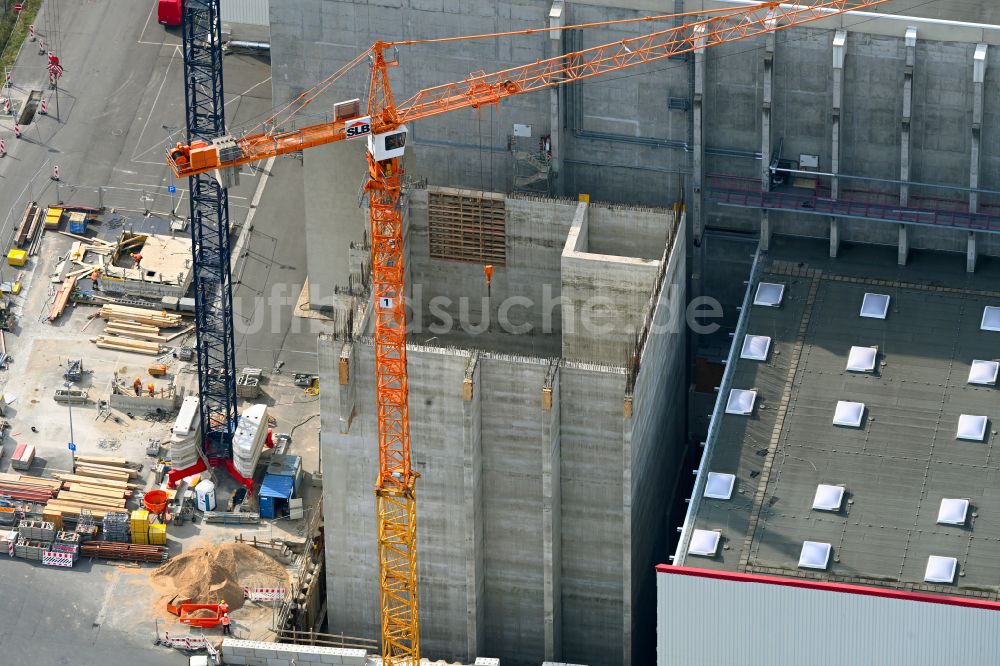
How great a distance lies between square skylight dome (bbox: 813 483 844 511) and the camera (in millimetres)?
191125

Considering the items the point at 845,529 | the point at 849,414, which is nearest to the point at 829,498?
the point at 845,529

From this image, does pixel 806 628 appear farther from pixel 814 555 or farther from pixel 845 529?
pixel 845 529

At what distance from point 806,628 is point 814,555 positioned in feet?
15.9

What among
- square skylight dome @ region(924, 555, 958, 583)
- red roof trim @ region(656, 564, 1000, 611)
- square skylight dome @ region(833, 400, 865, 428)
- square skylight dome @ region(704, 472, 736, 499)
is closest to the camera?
red roof trim @ region(656, 564, 1000, 611)

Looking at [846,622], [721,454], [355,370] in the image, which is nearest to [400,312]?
[355,370]

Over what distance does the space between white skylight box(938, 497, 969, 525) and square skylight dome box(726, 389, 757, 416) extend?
49.7 ft

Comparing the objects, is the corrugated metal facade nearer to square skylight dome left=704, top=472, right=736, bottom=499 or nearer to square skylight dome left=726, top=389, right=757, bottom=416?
square skylight dome left=704, top=472, right=736, bottom=499

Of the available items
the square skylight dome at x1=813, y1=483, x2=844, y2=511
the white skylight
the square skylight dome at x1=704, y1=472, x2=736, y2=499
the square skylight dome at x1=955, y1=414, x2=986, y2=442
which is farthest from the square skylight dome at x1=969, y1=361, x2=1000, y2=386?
the square skylight dome at x1=704, y1=472, x2=736, y2=499

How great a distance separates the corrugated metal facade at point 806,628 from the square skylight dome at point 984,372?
21772mm

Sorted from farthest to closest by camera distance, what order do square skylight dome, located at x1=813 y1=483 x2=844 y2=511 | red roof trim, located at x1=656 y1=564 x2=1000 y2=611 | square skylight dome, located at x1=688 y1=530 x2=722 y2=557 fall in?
square skylight dome, located at x1=813 y1=483 x2=844 y2=511
square skylight dome, located at x1=688 y1=530 x2=722 y2=557
red roof trim, located at x1=656 y1=564 x2=1000 y2=611

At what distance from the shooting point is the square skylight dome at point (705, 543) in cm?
18900

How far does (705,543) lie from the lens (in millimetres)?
189375

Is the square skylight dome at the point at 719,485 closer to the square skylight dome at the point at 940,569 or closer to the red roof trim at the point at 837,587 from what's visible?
the red roof trim at the point at 837,587

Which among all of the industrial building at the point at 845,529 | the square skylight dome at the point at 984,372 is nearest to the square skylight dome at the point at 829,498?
the industrial building at the point at 845,529
